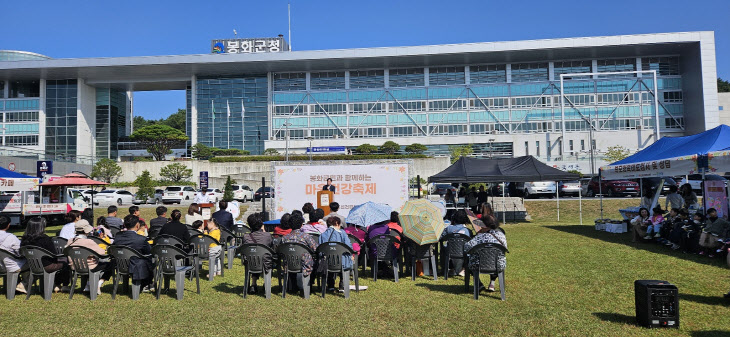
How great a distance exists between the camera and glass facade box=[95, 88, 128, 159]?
64250 millimetres

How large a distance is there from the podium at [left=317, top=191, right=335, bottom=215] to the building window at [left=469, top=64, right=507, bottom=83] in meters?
47.1

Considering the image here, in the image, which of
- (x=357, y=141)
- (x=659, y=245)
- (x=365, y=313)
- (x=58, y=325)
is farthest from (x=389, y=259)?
(x=357, y=141)

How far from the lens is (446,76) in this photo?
59.5 m

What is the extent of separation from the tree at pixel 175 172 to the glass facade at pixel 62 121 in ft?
70.0

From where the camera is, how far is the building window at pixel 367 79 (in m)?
60.3

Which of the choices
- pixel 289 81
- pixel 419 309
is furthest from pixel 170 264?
pixel 289 81

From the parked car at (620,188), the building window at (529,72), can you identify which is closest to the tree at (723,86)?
the building window at (529,72)

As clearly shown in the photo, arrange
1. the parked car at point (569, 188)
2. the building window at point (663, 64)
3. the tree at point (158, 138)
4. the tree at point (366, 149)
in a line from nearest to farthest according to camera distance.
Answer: the parked car at point (569, 188), the tree at point (158, 138), the tree at point (366, 149), the building window at point (663, 64)

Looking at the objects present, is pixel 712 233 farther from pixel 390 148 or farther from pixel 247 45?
pixel 247 45

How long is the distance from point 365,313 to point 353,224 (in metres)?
3.35

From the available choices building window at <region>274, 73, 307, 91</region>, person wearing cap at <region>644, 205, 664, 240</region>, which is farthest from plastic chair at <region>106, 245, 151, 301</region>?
building window at <region>274, 73, 307, 91</region>

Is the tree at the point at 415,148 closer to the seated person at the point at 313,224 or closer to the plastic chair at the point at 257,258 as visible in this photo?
the seated person at the point at 313,224

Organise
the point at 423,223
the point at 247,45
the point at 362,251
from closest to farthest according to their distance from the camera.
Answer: the point at 423,223 < the point at 362,251 < the point at 247,45

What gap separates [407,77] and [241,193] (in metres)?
32.0
